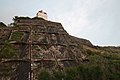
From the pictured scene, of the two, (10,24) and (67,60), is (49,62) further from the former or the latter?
(10,24)

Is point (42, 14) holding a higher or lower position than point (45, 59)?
higher

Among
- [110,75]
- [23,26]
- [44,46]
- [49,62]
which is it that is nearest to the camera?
[110,75]

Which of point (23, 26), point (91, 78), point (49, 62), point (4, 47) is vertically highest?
point (23, 26)

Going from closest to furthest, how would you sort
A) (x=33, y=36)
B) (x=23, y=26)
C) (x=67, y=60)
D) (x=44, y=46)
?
(x=67, y=60), (x=44, y=46), (x=33, y=36), (x=23, y=26)

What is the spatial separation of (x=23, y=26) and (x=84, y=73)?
8001mm

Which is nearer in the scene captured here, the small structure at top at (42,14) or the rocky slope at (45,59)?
the rocky slope at (45,59)

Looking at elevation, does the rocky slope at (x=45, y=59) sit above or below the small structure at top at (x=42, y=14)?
below

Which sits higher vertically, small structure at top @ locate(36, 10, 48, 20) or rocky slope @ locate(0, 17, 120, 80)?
small structure at top @ locate(36, 10, 48, 20)

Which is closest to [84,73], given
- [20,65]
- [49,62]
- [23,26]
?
[49,62]

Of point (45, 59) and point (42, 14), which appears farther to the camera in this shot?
point (42, 14)

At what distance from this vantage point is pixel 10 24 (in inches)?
715

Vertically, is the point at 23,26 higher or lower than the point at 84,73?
higher

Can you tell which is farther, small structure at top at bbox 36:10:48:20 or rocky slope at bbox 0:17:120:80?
small structure at top at bbox 36:10:48:20

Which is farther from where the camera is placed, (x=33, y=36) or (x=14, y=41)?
(x=33, y=36)
